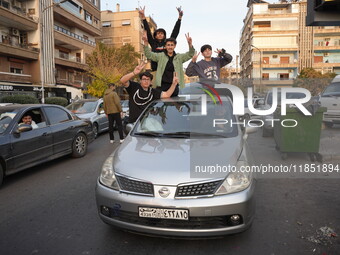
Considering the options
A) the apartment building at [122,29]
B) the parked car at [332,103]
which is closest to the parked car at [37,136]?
the parked car at [332,103]

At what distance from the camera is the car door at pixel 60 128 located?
6531 millimetres

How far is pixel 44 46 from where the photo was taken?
93.0ft

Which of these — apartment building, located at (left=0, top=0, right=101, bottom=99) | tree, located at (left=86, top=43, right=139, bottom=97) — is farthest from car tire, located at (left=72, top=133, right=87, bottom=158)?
tree, located at (left=86, top=43, right=139, bottom=97)

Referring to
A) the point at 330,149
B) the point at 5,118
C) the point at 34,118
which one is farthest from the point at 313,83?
the point at 5,118

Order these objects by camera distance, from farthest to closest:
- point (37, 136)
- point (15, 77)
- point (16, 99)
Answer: point (15, 77), point (16, 99), point (37, 136)

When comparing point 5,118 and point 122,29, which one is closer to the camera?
point 5,118

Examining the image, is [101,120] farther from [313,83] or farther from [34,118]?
[313,83]

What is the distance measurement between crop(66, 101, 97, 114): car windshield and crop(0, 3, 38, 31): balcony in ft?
53.0

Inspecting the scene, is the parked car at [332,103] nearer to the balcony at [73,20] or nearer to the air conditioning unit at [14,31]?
the air conditioning unit at [14,31]

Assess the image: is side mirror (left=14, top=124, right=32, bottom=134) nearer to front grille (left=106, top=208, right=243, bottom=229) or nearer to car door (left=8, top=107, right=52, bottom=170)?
car door (left=8, top=107, right=52, bottom=170)

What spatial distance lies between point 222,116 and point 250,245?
67.9 inches

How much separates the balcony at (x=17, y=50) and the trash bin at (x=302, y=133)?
23.5m

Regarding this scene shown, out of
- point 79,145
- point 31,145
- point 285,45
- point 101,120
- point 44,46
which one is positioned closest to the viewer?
point 31,145

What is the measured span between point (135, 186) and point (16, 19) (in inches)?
1034
